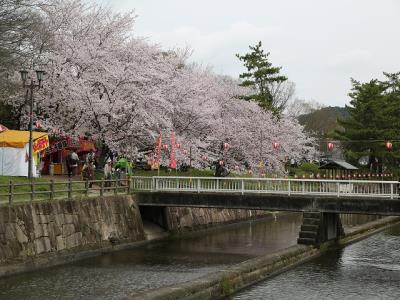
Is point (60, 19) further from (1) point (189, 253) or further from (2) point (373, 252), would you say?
(2) point (373, 252)

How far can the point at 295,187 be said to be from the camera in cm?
2677

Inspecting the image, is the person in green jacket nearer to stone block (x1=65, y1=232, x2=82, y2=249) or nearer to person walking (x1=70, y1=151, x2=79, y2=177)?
person walking (x1=70, y1=151, x2=79, y2=177)

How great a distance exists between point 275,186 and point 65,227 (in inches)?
410

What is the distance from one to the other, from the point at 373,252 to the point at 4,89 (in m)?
22.4

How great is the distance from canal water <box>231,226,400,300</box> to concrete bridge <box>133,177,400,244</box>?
1593mm

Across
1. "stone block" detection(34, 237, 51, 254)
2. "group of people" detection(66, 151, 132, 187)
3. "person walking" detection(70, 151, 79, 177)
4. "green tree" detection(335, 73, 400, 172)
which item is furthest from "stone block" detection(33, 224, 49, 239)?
"green tree" detection(335, 73, 400, 172)

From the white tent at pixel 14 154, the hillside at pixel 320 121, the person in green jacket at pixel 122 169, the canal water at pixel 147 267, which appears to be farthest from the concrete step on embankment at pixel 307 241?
the hillside at pixel 320 121

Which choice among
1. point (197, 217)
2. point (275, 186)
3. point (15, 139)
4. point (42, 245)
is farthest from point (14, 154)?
point (275, 186)

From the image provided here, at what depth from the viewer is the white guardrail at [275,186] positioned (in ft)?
79.5

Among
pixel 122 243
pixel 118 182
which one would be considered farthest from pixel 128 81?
pixel 122 243

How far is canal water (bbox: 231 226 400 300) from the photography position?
56.0 feet

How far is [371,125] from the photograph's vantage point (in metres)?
50.2

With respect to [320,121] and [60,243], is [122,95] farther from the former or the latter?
[320,121]

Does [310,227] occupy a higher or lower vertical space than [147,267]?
higher
